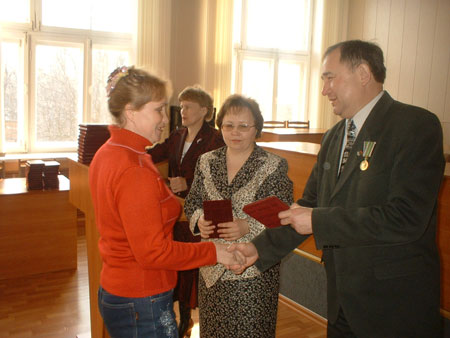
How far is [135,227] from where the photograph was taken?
1527 mm

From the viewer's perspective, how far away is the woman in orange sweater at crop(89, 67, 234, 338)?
5.08 feet

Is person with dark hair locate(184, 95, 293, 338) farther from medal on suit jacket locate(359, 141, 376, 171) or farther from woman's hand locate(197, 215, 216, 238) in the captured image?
medal on suit jacket locate(359, 141, 376, 171)

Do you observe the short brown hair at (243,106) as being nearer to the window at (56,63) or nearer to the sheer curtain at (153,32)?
the window at (56,63)

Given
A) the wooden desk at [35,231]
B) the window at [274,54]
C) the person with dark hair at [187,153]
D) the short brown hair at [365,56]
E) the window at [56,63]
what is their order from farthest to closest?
the window at [274,54] < the window at [56,63] < the wooden desk at [35,231] < the person with dark hair at [187,153] < the short brown hair at [365,56]

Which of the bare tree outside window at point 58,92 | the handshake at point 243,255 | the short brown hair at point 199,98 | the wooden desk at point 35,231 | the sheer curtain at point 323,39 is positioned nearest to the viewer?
the handshake at point 243,255

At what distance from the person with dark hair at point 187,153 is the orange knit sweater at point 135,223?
1.31 meters

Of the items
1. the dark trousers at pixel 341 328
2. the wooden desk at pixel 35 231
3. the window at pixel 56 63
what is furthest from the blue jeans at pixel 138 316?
the window at pixel 56 63

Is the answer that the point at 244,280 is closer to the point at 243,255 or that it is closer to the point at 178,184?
the point at 243,255

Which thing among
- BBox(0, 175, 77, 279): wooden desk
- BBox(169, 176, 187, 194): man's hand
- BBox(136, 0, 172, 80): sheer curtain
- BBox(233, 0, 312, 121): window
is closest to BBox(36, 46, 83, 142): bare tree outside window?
BBox(136, 0, 172, 80): sheer curtain

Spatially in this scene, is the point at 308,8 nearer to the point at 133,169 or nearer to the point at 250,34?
the point at 250,34

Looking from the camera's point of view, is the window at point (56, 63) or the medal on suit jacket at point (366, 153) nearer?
the medal on suit jacket at point (366, 153)

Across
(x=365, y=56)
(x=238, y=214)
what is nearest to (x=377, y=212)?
(x=365, y=56)

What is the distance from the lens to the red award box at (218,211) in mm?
2053

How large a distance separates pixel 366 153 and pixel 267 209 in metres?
0.49
